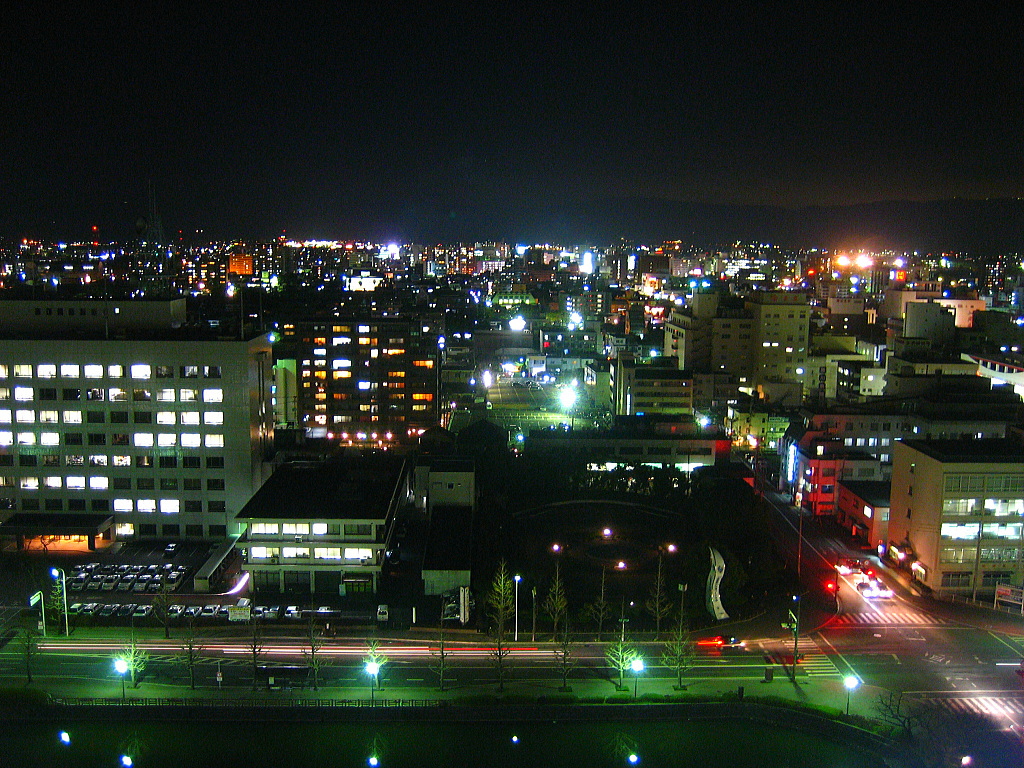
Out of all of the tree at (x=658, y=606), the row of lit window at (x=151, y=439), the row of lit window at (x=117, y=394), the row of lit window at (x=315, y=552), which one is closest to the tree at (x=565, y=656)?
the tree at (x=658, y=606)

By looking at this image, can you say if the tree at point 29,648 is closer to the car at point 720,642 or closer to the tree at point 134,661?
the tree at point 134,661

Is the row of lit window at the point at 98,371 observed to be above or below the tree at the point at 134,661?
above

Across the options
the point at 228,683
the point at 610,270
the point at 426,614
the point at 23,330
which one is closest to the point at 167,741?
the point at 228,683

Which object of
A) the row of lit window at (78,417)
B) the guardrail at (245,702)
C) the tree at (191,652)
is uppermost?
the row of lit window at (78,417)

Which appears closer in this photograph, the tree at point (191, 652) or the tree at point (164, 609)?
the tree at point (191, 652)

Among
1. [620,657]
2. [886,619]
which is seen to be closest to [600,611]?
[620,657]

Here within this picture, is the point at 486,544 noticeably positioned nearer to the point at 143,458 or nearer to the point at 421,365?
the point at 143,458
